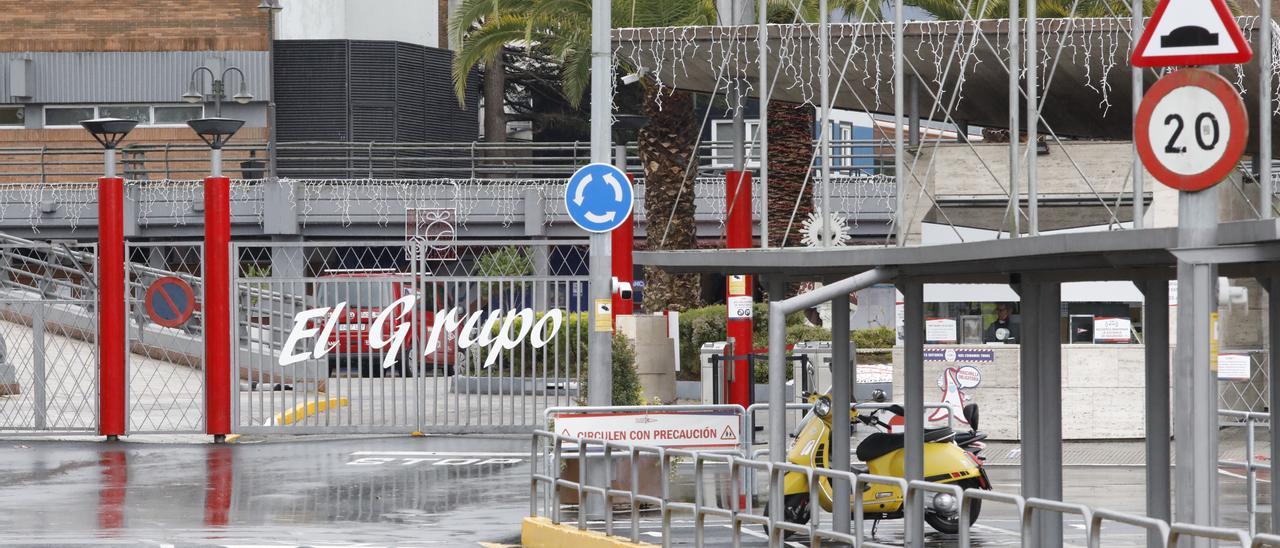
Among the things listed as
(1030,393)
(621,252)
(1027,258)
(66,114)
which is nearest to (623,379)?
(621,252)

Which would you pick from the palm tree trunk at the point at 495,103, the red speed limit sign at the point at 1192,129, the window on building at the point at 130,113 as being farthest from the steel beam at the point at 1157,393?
the palm tree trunk at the point at 495,103

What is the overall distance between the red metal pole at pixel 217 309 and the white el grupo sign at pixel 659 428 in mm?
8557

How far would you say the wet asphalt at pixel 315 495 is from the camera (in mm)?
13445

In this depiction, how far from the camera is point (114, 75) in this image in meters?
45.8

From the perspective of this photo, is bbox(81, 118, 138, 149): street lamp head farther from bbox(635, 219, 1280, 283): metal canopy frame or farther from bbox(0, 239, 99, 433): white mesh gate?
bbox(635, 219, 1280, 283): metal canopy frame

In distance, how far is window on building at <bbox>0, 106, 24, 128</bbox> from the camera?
46312 millimetres

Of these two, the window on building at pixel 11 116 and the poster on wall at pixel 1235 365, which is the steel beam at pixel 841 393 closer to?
the poster on wall at pixel 1235 365

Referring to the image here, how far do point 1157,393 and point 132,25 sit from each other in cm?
3948

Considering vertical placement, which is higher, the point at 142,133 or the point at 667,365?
the point at 142,133

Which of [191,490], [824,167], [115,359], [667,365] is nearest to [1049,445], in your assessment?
[824,167]

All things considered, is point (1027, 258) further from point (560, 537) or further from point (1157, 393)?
point (560, 537)

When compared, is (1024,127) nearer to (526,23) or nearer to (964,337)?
(964,337)

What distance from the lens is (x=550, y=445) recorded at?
44.8 ft

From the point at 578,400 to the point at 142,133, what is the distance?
2871 cm
